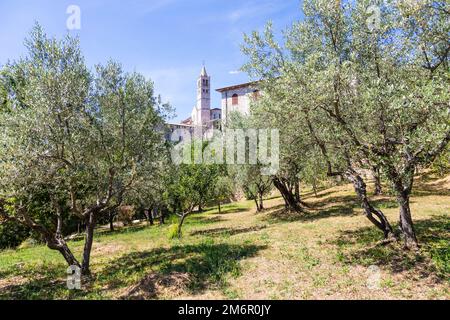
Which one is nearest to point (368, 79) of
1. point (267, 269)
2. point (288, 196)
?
point (267, 269)

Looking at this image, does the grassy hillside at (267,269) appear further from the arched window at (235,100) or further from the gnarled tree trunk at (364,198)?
the arched window at (235,100)

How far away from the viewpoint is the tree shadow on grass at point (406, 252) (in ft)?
41.9

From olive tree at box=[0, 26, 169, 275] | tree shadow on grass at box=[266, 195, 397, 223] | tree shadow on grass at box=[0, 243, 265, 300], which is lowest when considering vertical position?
tree shadow on grass at box=[0, 243, 265, 300]

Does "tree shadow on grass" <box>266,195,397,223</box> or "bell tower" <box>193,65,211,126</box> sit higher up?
"bell tower" <box>193,65,211,126</box>

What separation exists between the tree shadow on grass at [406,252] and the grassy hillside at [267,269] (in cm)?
4

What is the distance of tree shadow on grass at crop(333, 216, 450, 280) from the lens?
12758 millimetres

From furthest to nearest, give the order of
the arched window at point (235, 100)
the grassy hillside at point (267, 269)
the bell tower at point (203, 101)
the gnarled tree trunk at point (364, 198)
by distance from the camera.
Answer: the bell tower at point (203, 101)
the arched window at point (235, 100)
the gnarled tree trunk at point (364, 198)
the grassy hillside at point (267, 269)

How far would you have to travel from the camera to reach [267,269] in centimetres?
1470

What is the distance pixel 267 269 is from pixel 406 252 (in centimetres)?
679

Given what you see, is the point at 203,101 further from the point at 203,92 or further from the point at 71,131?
the point at 71,131

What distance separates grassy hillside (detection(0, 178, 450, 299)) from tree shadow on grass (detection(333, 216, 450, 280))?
0.12 feet

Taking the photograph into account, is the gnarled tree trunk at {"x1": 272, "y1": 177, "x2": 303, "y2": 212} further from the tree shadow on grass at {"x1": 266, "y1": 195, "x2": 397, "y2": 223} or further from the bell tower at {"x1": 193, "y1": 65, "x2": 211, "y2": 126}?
the bell tower at {"x1": 193, "y1": 65, "x2": 211, "y2": 126}

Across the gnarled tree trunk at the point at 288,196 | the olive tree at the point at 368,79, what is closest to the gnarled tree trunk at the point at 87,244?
the olive tree at the point at 368,79

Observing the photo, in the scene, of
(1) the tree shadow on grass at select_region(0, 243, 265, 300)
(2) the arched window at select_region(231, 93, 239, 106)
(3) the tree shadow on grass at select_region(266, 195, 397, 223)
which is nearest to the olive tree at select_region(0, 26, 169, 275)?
(1) the tree shadow on grass at select_region(0, 243, 265, 300)
